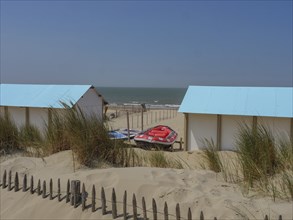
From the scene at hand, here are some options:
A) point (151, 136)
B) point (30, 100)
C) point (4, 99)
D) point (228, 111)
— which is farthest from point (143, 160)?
point (4, 99)

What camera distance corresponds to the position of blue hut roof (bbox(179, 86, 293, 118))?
565 inches

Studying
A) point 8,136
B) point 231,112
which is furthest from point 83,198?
point 231,112

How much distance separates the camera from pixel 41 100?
17.7 m

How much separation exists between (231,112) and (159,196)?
33.8ft

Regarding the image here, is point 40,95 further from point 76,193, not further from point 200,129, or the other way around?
point 76,193

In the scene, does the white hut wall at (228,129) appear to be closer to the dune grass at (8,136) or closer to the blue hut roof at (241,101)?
the blue hut roof at (241,101)

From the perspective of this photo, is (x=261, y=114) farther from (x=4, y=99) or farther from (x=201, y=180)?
(x=4, y=99)

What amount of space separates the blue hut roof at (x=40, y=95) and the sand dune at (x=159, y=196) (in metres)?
10.7

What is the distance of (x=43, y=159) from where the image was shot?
7895mm

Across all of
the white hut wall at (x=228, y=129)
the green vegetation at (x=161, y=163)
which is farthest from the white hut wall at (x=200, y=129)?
the green vegetation at (x=161, y=163)

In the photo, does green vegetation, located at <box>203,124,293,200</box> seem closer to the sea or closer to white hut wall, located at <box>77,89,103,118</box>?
white hut wall, located at <box>77,89,103,118</box>

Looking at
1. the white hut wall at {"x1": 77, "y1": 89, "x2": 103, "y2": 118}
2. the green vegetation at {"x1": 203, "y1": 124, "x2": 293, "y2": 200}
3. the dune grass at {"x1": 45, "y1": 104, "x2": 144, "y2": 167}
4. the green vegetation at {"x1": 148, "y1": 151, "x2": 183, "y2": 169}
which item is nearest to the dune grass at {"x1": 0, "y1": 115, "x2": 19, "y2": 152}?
the dune grass at {"x1": 45, "y1": 104, "x2": 144, "y2": 167}

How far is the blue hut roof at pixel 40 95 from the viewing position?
17453 millimetres

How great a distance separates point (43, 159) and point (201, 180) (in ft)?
12.7
